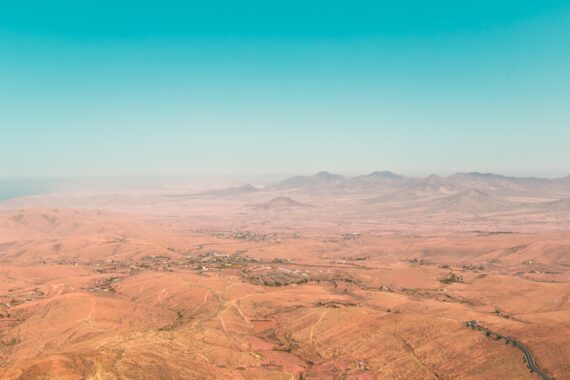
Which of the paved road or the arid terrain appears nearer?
the paved road

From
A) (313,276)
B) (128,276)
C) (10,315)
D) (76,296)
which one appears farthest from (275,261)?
(10,315)

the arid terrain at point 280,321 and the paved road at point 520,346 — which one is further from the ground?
the paved road at point 520,346

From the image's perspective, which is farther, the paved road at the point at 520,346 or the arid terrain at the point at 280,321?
the arid terrain at the point at 280,321

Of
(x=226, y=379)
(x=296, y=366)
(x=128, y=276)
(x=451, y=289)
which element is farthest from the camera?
(x=128, y=276)

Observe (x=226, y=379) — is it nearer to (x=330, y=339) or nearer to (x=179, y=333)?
(x=179, y=333)

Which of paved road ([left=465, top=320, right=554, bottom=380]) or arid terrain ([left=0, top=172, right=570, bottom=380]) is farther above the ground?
paved road ([left=465, top=320, right=554, bottom=380])

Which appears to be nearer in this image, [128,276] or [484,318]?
[484,318]

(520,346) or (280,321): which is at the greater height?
(520,346)

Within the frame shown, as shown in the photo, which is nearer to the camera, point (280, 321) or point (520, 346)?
point (520, 346)

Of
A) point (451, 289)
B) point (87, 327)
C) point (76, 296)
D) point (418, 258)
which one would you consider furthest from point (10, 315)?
point (418, 258)

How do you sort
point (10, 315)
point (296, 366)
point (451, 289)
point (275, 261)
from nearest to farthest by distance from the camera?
point (296, 366)
point (10, 315)
point (451, 289)
point (275, 261)
